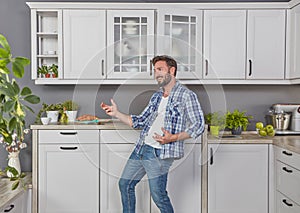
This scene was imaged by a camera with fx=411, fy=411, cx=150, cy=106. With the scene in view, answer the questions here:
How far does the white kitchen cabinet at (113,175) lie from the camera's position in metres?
3.37

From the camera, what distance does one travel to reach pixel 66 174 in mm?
3531

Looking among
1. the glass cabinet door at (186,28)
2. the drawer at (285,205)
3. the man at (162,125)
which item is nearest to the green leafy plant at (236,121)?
the glass cabinet door at (186,28)

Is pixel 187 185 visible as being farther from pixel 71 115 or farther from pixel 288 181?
pixel 71 115

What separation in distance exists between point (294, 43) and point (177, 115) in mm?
1652

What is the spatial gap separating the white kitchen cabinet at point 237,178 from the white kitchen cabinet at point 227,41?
2.39 ft

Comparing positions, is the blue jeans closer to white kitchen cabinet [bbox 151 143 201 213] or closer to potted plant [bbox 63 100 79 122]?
white kitchen cabinet [bbox 151 143 201 213]

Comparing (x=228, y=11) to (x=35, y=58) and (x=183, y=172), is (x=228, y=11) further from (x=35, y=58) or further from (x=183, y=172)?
(x=35, y=58)

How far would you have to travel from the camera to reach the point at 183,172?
355 centimetres

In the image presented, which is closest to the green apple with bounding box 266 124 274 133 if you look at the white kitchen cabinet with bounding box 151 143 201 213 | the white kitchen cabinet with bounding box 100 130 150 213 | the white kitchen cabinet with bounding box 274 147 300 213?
the white kitchen cabinet with bounding box 274 147 300 213

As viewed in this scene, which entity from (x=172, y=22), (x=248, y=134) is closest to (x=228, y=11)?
(x=172, y=22)

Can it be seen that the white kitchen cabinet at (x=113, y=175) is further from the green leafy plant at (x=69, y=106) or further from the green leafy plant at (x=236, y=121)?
the green leafy plant at (x=236, y=121)

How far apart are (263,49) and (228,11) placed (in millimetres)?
474

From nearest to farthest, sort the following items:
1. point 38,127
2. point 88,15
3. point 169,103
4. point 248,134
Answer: point 169,103, point 38,127, point 88,15, point 248,134

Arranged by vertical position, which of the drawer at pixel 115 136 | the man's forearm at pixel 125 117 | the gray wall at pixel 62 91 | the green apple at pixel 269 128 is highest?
the gray wall at pixel 62 91
